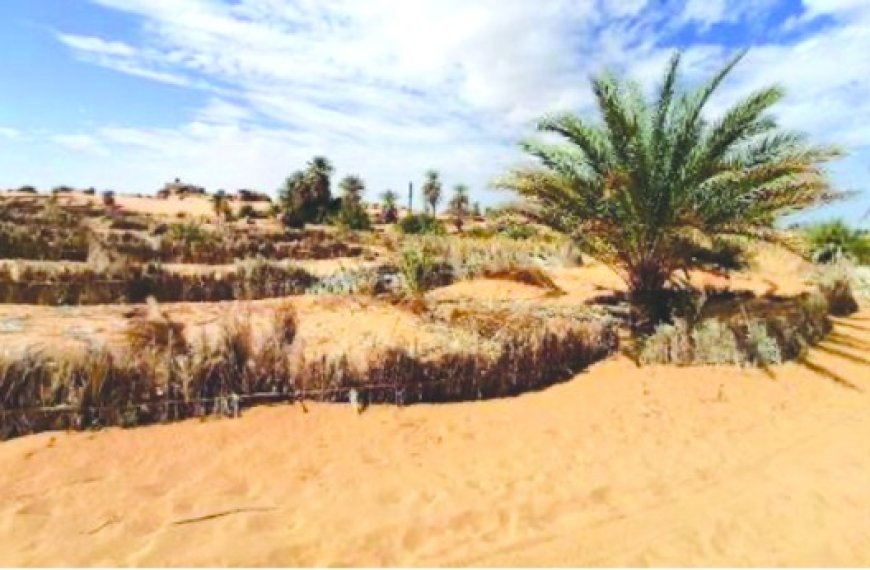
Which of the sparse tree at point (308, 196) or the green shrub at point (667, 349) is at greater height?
the sparse tree at point (308, 196)

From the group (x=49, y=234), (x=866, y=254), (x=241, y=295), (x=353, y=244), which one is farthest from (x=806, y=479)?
(x=353, y=244)

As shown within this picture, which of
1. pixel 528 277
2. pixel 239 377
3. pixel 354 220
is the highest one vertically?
pixel 354 220

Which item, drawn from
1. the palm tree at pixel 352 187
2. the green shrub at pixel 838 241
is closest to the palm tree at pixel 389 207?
the palm tree at pixel 352 187

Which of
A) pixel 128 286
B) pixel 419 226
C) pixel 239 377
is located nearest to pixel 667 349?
pixel 239 377

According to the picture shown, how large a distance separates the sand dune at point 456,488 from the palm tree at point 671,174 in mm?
2715

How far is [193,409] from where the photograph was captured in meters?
5.98

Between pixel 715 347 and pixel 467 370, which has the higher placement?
pixel 715 347

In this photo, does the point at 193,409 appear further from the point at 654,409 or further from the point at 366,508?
the point at 654,409

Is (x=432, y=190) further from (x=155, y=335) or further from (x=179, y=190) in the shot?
(x=155, y=335)

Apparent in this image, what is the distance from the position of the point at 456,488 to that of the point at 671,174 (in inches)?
214

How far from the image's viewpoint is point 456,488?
521cm

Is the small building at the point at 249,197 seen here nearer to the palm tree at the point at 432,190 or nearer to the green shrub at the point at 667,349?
the palm tree at the point at 432,190

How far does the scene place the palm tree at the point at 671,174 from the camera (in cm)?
884

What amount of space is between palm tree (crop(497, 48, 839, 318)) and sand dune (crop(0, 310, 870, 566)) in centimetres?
272
